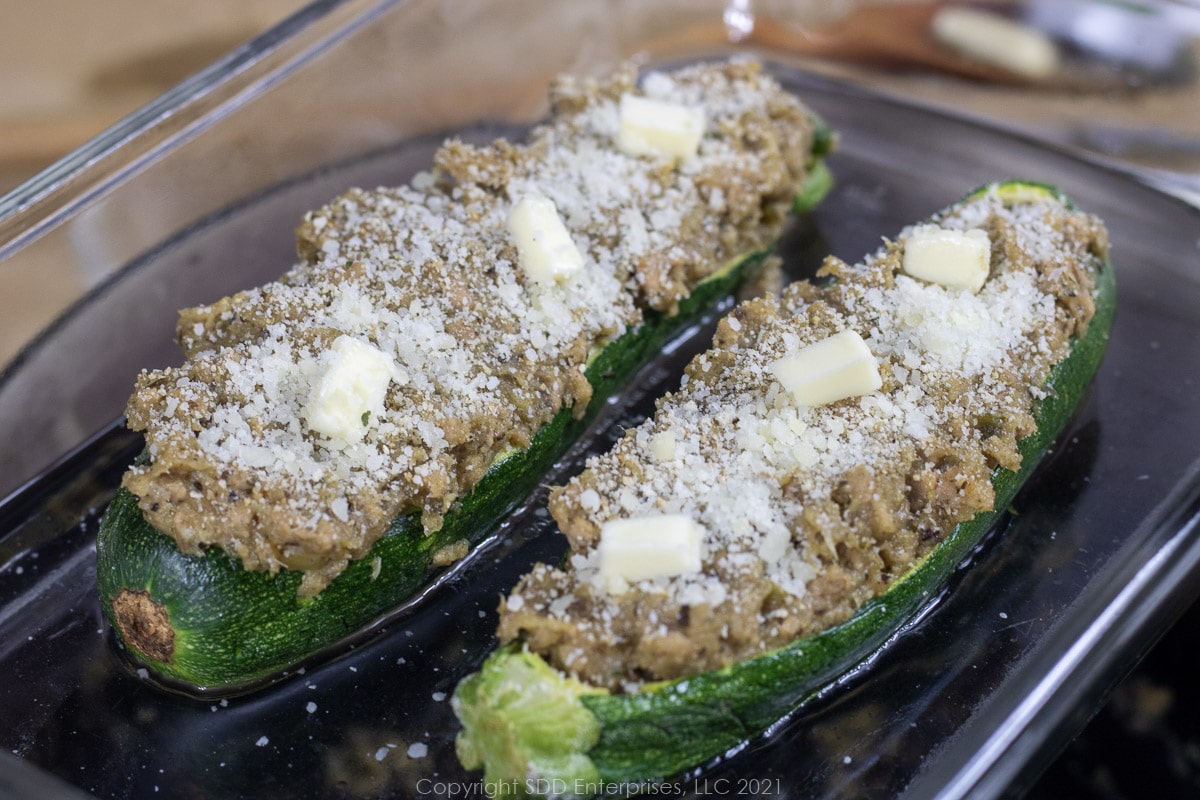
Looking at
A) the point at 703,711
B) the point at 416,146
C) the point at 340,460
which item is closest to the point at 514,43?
the point at 416,146

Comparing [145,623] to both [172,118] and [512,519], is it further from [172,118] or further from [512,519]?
[172,118]

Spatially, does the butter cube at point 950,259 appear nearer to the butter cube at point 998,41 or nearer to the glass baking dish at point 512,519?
the glass baking dish at point 512,519

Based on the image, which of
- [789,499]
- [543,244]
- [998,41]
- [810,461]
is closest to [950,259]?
[810,461]

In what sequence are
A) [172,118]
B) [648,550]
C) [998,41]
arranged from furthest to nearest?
[998,41] < [172,118] < [648,550]

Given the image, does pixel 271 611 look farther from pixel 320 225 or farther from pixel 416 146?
pixel 416 146

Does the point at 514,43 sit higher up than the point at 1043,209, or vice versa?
the point at 514,43

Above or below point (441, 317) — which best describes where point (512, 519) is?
below
